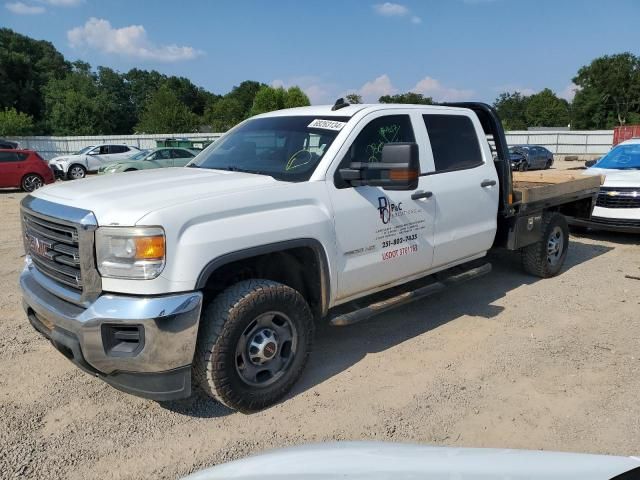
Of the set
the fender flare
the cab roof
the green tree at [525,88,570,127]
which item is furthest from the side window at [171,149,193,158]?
the green tree at [525,88,570,127]

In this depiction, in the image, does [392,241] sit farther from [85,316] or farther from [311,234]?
[85,316]

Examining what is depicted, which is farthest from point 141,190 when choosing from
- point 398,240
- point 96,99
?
point 96,99

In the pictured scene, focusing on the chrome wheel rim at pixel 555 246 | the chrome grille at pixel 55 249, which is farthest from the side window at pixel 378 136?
the chrome wheel rim at pixel 555 246

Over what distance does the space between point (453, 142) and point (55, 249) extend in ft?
11.4

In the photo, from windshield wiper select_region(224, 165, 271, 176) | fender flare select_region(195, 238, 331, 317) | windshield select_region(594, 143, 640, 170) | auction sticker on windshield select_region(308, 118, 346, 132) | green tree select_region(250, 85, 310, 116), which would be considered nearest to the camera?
fender flare select_region(195, 238, 331, 317)

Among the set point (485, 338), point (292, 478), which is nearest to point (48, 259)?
point (292, 478)

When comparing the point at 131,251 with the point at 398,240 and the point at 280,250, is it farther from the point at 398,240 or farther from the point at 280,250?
the point at 398,240

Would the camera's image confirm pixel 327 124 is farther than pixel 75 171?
No

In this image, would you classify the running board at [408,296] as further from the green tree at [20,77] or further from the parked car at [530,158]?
the green tree at [20,77]

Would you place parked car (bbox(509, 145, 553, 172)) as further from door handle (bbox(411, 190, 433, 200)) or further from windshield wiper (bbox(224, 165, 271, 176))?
windshield wiper (bbox(224, 165, 271, 176))

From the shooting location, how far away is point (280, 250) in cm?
351

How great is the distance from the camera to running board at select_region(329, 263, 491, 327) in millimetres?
3994

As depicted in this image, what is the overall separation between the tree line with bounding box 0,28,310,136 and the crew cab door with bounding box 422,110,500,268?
129 ft

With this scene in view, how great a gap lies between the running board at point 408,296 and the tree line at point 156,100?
28939mm
